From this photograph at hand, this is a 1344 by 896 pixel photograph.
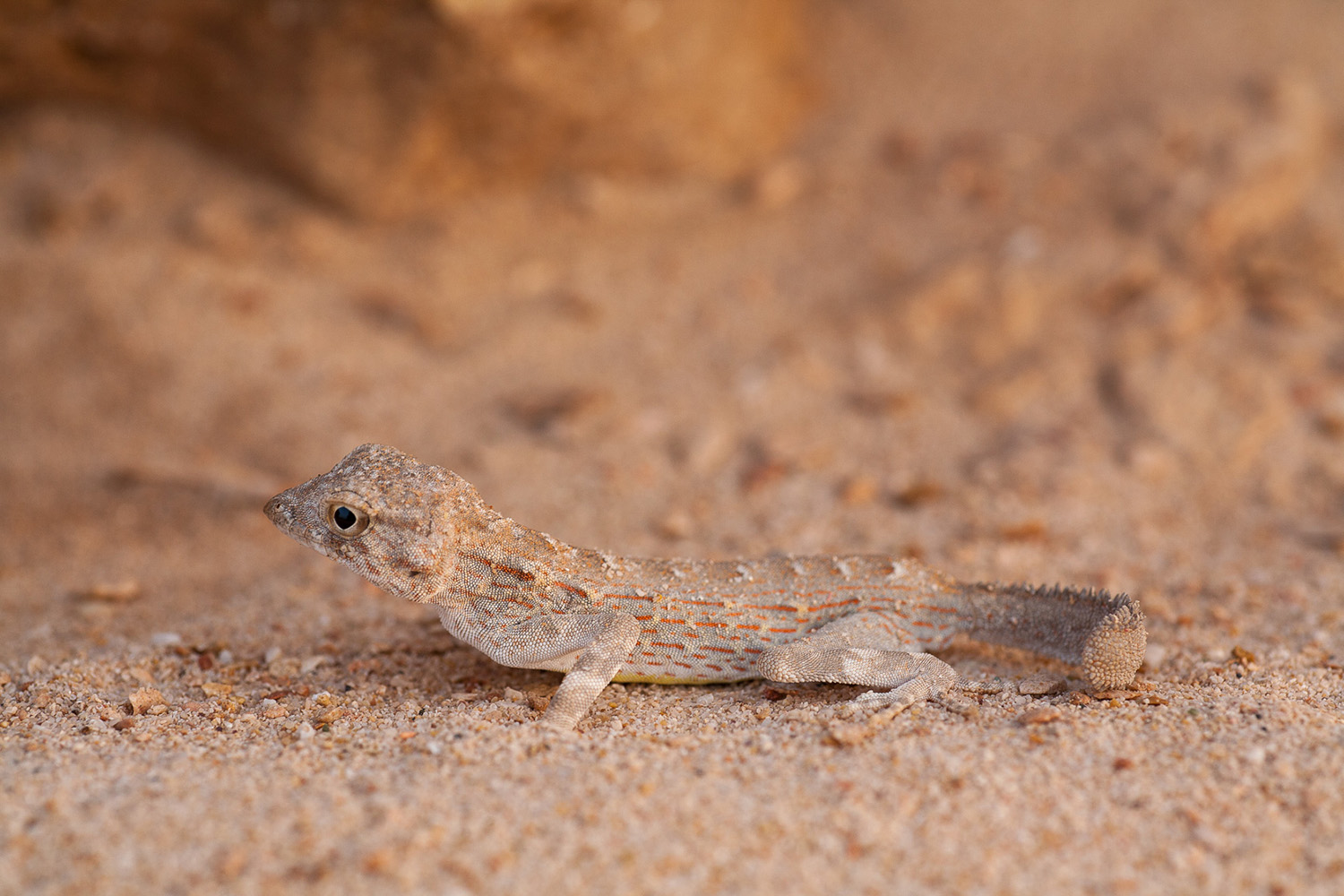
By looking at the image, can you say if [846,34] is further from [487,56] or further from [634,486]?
[634,486]

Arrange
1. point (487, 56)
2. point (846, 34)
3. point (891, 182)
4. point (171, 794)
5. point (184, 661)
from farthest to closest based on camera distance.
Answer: point (846, 34) < point (891, 182) < point (487, 56) < point (184, 661) < point (171, 794)

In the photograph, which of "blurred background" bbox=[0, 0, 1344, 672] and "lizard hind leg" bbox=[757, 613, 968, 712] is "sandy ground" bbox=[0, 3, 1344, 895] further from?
"lizard hind leg" bbox=[757, 613, 968, 712]

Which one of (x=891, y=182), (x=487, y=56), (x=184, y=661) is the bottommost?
(x=184, y=661)

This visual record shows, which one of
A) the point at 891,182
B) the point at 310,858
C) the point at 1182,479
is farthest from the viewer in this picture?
the point at 891,182

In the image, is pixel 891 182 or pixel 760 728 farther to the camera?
pixel 891 182

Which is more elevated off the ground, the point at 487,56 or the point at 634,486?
the point at 487,56

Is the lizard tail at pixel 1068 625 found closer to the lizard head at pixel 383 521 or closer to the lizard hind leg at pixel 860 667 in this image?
the lizard hind leg at pixel 860 667

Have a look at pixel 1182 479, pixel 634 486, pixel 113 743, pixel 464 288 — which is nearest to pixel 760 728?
pixel 113 743
